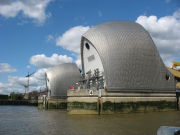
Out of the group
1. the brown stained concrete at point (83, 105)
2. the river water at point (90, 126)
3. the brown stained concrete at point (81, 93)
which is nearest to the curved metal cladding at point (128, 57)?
the brown stained concrete at point (81, 93)

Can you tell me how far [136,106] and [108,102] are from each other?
4.69 metres

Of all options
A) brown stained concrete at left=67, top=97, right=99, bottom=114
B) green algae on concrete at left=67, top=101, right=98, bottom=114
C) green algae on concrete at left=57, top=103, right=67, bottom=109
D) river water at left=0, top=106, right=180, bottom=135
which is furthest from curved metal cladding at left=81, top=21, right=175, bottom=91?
green algae on concrete at left=57, top=103, right=67, bottom=109

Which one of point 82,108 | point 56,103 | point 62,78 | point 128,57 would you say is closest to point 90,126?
point 82,108

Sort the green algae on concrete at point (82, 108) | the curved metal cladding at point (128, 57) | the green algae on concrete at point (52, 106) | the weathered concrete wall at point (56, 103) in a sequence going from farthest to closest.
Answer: the weathered concrete wall at point (56, 103)
the green algae on concrete at point (52, 106)
the curved metal cladding at point (128, 57)
the green algae on concrete at point (82, 108)

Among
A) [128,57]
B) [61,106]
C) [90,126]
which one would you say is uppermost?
[128,57]

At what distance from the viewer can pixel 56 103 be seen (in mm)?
41531

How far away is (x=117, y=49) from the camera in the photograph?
87.7ft

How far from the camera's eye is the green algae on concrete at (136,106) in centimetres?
2388

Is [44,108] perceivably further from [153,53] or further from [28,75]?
[28,75]

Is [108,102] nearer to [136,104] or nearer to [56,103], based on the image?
[136,104]

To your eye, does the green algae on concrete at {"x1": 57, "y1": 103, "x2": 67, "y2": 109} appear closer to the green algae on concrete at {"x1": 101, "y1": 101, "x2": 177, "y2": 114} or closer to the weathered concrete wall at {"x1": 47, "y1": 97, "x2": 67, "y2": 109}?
the weathered concrete wall at {"x1": 47, "y1": 97, "x2": 67, "y2": 109}

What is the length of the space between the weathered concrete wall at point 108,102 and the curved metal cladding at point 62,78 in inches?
694

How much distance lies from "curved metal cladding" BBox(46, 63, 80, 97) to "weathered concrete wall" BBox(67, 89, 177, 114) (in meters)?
17.6

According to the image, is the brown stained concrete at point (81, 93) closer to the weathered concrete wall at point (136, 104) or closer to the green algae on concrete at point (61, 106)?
the weathered concrete wall at point (136, 104)
